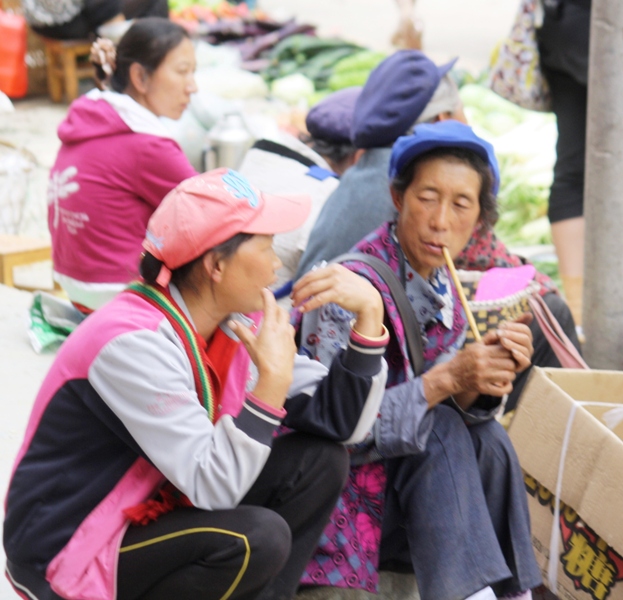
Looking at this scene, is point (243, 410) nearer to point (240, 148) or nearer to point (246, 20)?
point (240, 148)

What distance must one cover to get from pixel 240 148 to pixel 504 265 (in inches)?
86.3

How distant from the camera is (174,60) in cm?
368

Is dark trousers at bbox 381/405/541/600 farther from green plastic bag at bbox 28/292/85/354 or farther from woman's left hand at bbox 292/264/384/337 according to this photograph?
green plastic bag at bbox 28/292/85/354

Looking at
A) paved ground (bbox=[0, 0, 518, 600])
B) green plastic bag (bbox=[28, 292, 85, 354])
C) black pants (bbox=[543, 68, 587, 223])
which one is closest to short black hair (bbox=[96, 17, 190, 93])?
green plastic bag (bbox=[28, 292, 85, 354])

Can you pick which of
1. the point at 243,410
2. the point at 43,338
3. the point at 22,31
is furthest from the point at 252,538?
the point at 22,31

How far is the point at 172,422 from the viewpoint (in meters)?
1.75

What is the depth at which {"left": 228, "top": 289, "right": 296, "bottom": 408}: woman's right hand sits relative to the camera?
1.81 meters

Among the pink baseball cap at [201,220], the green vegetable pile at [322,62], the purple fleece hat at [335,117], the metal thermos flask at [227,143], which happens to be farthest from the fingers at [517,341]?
the green vegetable pile at [322,62]

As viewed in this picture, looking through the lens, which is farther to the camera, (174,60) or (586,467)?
(174,60)

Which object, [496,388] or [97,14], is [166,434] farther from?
[97,14]

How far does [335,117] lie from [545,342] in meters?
1.23

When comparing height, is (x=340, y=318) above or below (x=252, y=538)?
above

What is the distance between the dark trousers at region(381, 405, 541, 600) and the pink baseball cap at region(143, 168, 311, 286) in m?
0.68

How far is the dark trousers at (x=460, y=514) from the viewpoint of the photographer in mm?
2107
